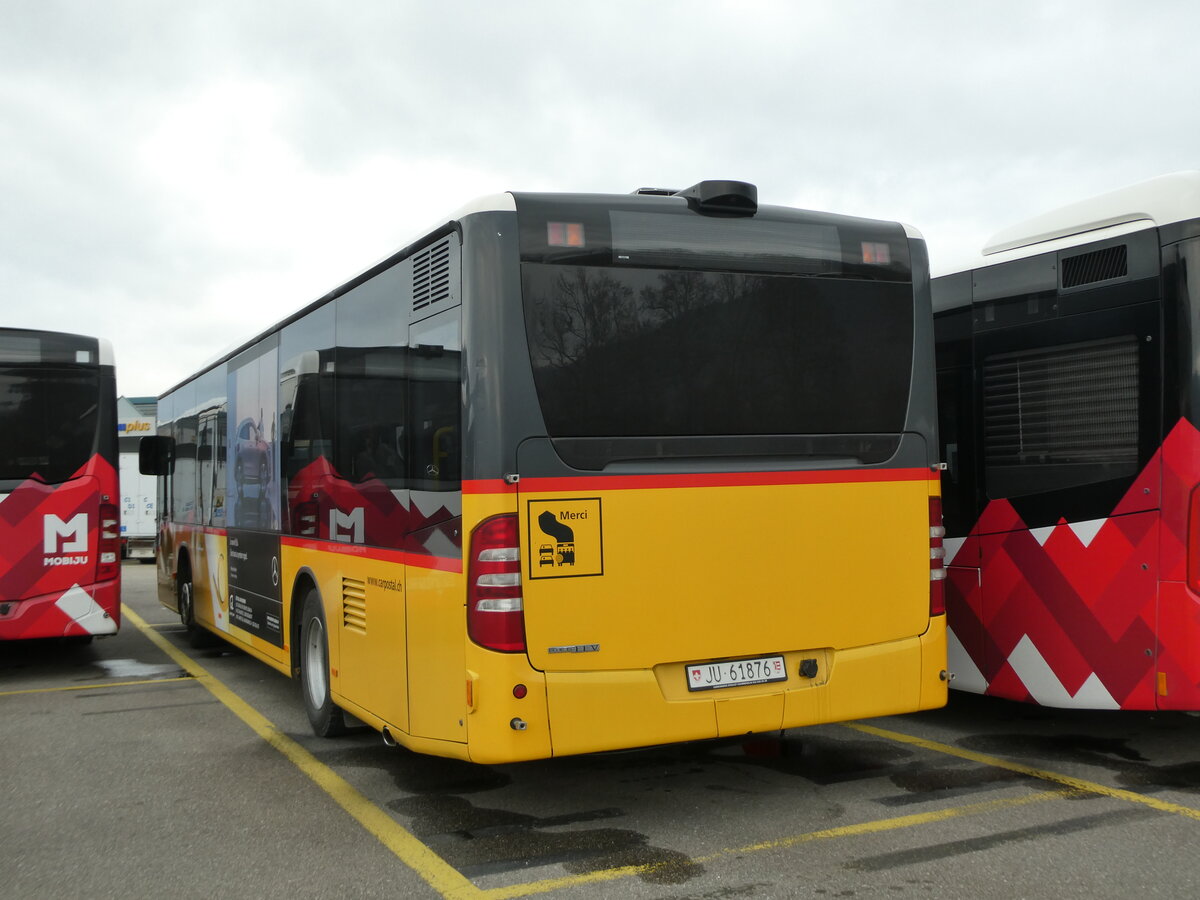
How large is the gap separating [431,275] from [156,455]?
8513mm

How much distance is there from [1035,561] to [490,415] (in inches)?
136

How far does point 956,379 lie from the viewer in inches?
275

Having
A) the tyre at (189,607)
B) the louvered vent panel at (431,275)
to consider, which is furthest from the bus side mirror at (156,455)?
the louvered vent panel at (431,275)

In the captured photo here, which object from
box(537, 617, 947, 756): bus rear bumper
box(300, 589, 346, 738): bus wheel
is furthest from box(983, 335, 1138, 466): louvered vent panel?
box(300, 589, 346, 738): bus wheel

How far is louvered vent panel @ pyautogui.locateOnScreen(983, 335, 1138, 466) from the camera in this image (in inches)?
235

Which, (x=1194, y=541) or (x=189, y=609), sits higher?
(x=1194, y=541)

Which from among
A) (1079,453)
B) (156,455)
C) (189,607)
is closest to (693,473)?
(1079,453)

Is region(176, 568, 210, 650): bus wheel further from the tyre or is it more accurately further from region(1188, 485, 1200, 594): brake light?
region(1188, 485, 1200, 594): brake light

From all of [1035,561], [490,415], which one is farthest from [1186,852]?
[490,415]

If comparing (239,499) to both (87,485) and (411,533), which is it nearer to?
(87,485)

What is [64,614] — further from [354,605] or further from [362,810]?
[362,810]

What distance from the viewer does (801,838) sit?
197 inches

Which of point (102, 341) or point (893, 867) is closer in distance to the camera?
point (893, 867)

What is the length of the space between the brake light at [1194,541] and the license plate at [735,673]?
7.00 ft
